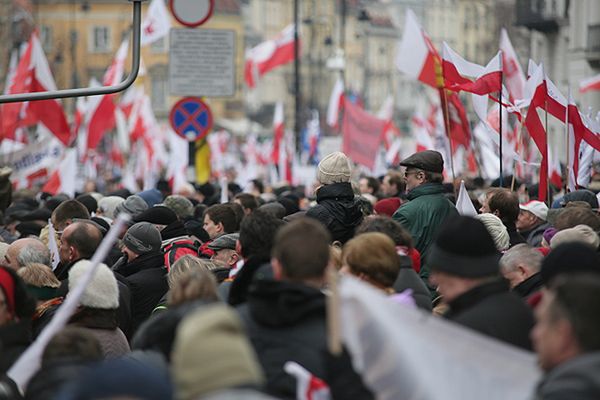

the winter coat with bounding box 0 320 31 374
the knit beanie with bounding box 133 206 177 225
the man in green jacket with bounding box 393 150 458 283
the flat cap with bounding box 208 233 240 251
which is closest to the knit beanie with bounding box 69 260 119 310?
the winter coat with bounding box 0 320 31 374

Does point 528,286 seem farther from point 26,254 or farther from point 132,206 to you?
point 132,206

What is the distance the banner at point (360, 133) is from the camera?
72.5ft

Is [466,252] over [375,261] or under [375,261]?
over

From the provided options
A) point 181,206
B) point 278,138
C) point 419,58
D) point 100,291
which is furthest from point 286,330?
point 278,138

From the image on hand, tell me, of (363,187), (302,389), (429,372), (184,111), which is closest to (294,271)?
(302,389)

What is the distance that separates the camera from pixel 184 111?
60.5ft

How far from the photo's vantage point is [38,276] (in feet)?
27.1

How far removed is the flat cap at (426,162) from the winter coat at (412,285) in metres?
2.62

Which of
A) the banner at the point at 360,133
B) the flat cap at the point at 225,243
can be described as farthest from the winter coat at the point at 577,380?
the banner at the point at 360,133

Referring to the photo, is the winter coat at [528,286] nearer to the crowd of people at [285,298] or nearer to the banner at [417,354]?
the crowd of people at [285,298]

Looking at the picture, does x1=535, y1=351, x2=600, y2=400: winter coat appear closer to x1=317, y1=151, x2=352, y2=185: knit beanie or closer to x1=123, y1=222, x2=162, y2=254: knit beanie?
x1=317, y1=151, x2=352, y2=185: knit beanie

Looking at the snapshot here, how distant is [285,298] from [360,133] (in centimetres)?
1700

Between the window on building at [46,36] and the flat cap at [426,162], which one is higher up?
the flat cap at [426,162]

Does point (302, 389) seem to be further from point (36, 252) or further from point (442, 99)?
point (442, 99)
